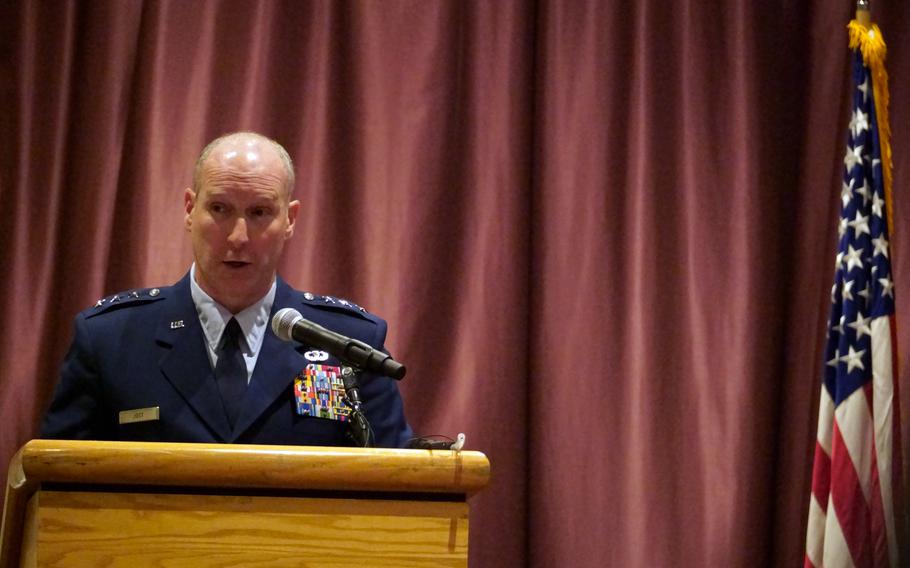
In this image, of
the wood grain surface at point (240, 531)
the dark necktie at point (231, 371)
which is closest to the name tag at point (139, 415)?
the dark necktie at point (231, 371)

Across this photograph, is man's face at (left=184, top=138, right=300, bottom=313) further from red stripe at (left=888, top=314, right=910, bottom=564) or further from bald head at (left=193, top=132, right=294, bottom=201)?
red stripe at (left=888, top=314, right=910, bottom=564)

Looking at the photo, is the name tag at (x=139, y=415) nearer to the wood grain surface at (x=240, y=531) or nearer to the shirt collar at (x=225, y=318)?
the shirt collar at (x=225, y=318)

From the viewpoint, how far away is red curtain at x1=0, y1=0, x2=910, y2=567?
3203mm

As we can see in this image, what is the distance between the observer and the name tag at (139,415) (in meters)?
1.95

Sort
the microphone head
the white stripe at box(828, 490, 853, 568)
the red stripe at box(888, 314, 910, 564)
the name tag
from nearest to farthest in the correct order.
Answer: the microphone head, the name tag, the white stripe at box(828, 490, 853, 568), the red stripe at box(888, 314, 910, 564)

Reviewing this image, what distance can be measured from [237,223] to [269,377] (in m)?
0.33

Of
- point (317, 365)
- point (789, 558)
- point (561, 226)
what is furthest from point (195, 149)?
point (789, 558)

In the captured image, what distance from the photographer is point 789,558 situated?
3.35m

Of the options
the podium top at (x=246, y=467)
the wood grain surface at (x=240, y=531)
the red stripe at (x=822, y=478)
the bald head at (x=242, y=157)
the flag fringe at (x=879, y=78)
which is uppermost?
the flag fringe at (x=879, y=78)

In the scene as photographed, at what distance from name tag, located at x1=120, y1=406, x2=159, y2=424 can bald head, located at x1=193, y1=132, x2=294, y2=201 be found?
480 millimetres

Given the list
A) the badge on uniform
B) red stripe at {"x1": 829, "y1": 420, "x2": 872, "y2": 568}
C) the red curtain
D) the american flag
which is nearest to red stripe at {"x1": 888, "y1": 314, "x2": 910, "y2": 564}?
the american flag

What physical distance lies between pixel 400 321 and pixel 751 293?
1.18m

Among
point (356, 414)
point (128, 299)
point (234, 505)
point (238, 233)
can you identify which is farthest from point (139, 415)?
point (234, 505)

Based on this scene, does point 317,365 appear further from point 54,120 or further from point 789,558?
point 789,558
